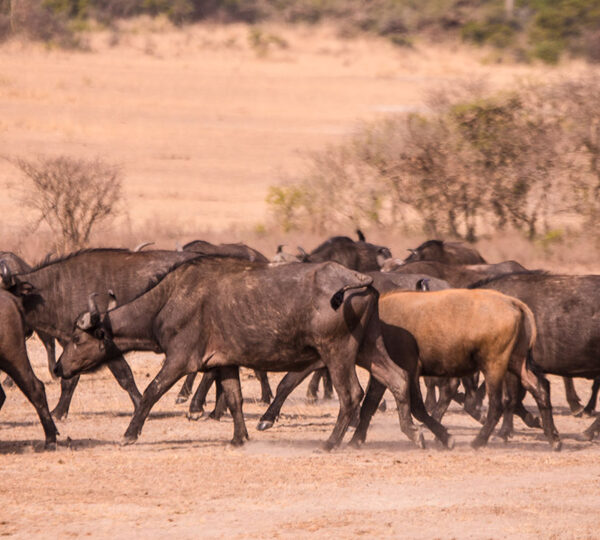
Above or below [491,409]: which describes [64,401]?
below

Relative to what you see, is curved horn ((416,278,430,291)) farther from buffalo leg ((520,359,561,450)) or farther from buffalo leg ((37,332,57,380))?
buffalo leg ((37,332,57,380))

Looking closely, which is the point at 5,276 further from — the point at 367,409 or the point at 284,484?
the point at 284,484

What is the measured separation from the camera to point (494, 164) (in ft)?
85.1

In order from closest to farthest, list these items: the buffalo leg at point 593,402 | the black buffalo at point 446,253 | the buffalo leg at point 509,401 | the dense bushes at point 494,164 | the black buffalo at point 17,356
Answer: the black buffalo at point 17,356, the buffalo leg at point 509,401, the buffalo leg at point 593,402, the black buffalo at point 446,253, the dense bushes at point 494,164

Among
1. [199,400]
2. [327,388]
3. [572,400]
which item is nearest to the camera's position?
[199,400]

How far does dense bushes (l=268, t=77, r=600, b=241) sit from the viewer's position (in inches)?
1001

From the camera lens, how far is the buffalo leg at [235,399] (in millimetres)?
11531

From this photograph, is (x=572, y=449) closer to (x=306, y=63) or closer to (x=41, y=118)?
(x=41, y=118)

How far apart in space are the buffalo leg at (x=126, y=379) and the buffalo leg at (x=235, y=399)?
1.61 m

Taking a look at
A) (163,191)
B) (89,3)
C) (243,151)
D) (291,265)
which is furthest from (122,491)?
(89,3)

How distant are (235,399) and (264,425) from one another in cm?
97

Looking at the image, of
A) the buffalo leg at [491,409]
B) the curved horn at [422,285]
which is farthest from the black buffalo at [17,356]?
the curved horn at [422,285]

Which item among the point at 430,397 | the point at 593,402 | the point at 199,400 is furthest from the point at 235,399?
the point at 593,402

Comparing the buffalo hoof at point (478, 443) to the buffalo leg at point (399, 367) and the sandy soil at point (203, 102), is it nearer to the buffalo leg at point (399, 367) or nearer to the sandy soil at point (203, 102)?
the buffalo leg at point (399, 367)
